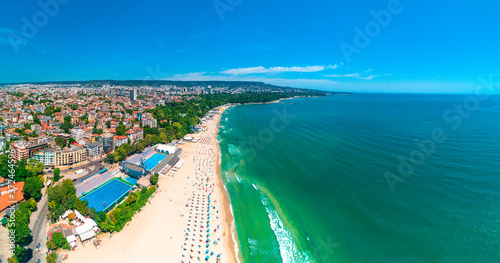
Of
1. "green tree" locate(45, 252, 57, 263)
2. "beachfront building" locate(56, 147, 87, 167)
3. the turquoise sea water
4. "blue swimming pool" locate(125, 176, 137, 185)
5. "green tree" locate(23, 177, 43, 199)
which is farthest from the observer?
"beachfront building" locate(56, 147, 87, 167)

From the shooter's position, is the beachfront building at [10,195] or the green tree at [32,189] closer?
the beachfront building at [10,195]

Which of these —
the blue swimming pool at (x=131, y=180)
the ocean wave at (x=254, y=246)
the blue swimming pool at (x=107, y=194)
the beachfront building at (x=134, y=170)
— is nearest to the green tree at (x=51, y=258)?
the blue swimming pool at (x=107, y=194)

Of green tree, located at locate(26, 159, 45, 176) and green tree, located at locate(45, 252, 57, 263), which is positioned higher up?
green tree, located at locate(26, 159, 45, 176)

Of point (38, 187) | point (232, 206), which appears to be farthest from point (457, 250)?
point (38, 187)

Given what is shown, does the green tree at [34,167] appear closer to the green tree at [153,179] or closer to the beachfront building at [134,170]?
the beachfront building at [134,170]

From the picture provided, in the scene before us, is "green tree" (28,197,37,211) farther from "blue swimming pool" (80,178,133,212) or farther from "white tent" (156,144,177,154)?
"white tent" (156,144,177,154)

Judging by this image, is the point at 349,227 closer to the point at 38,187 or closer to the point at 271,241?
the point at 271,241

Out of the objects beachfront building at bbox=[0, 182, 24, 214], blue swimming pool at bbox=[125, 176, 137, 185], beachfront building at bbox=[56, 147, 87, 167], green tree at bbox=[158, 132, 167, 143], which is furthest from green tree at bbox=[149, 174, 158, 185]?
green tree at bbox=[158, 132, 167, 143]
